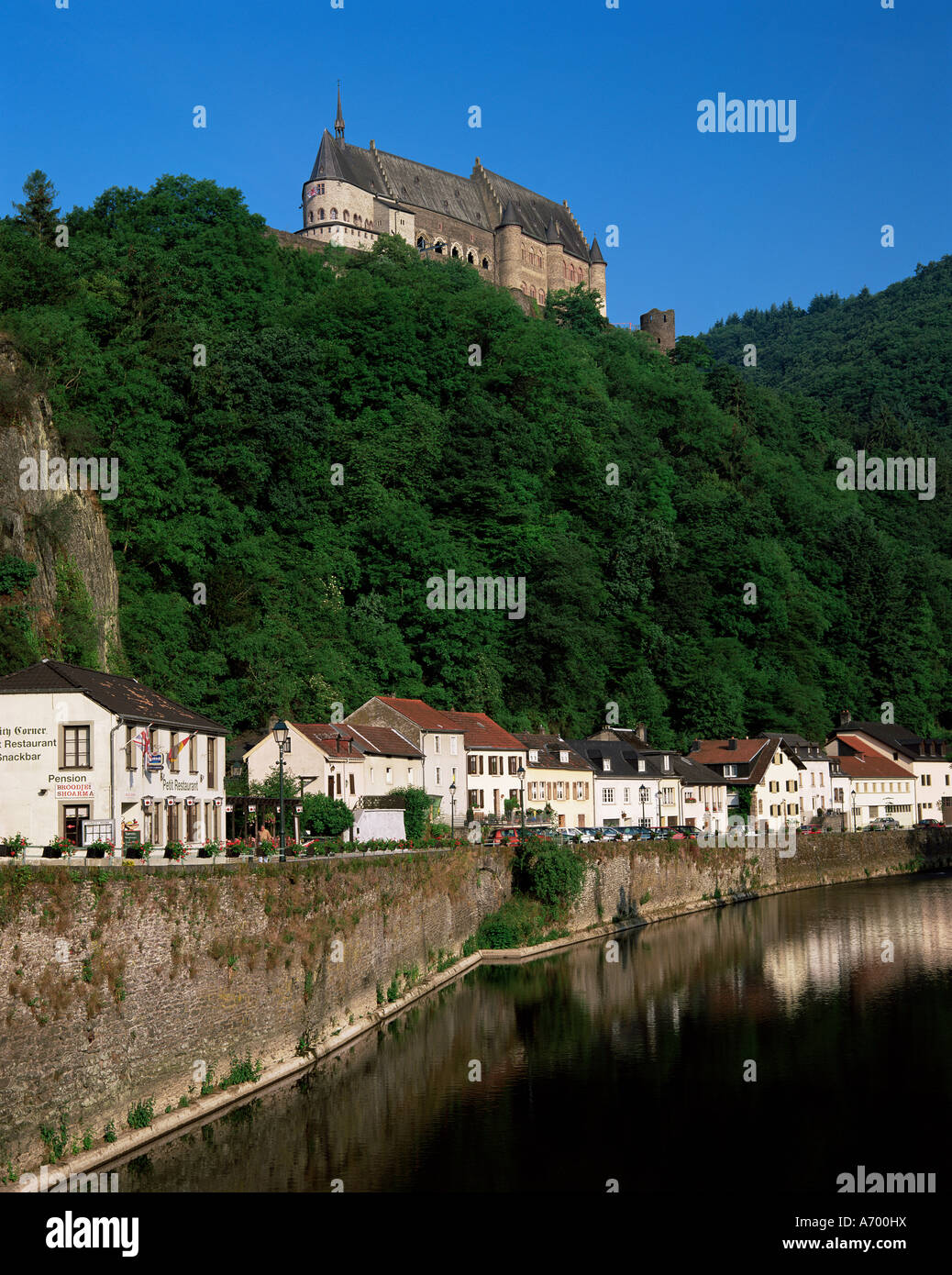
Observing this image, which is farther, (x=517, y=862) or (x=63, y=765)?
(x=517, y=862)

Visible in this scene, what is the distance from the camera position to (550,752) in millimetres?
70125

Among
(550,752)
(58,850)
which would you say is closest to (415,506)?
(550,752)

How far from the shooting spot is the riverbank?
21312 millimetres

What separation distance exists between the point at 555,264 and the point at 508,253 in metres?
9.63

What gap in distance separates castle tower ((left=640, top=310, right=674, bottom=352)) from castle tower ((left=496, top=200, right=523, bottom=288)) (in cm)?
2712

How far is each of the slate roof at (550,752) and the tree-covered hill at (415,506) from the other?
2095 mm

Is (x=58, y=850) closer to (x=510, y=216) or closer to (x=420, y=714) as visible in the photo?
(x=420, y=714)

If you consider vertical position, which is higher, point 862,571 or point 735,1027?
point 862,571

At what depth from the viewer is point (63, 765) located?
3127cm

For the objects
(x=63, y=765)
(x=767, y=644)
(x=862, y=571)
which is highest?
(x=862, y=571)

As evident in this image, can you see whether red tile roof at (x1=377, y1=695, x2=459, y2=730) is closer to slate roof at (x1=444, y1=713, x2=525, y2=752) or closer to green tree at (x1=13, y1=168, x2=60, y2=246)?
slate roof at (x1=444, y1=713, x2=525, y2=752)
